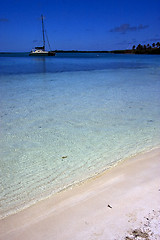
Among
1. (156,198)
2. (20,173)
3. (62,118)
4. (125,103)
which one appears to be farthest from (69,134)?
(125,103)

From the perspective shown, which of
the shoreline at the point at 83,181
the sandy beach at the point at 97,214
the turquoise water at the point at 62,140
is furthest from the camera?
the turquoise water at the point at 62,140

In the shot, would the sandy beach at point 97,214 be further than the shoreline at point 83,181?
No

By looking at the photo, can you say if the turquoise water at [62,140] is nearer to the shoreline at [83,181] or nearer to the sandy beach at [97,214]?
the shoreline at [83,181]

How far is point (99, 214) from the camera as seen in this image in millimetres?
2303

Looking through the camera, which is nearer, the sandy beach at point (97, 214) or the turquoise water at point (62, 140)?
the sandy beach at point (97, 214)

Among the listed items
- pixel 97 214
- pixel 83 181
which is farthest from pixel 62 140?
pixel 97 214

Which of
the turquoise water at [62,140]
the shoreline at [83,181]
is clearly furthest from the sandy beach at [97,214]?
the turquoise water at [62,140]

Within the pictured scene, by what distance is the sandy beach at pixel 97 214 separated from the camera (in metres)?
2.06

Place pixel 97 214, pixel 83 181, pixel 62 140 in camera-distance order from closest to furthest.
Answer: pixel 97 214
pixel 83 181
pixel 62 140

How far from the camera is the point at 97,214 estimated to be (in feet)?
7.56

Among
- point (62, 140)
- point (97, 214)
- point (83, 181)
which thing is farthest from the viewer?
point (62, 140)

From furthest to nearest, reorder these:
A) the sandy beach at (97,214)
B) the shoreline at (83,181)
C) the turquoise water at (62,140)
→ the turquoise water at (62,140)
the shoreline at (83,181)
the sandy beach at (97,214)

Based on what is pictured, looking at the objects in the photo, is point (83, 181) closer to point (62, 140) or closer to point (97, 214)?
point (97, 214)

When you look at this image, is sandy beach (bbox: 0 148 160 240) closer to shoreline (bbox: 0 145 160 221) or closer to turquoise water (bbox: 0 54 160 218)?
shoreline (bbox: 0 145 160 221)
